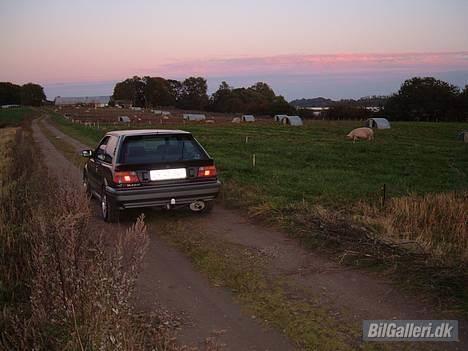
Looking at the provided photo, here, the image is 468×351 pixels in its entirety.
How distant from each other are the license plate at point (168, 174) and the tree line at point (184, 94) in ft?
376

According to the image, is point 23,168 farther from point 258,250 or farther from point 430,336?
point 430,336

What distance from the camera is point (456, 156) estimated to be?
19766 mm

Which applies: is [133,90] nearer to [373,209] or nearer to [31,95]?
[31,95]

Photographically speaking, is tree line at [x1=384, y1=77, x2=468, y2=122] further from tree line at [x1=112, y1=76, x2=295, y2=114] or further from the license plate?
the license plate

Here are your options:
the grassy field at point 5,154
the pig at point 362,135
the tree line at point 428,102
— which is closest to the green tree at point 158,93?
the tree line at point 428,102

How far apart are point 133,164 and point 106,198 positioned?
0.91m

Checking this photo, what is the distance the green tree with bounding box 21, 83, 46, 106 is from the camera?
170375mm

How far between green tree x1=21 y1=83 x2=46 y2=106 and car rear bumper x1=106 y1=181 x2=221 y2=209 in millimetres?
175973

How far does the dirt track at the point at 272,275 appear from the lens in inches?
175

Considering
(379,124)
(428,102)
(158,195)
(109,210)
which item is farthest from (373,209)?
(428,102)

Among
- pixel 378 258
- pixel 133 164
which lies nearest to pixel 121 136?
pixel 133 164

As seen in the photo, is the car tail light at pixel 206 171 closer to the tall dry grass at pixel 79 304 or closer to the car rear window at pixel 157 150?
the car rear window at pixel 157 150

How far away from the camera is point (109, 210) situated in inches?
342

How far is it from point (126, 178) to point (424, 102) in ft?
228
